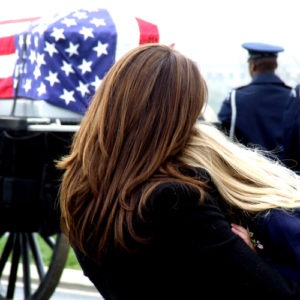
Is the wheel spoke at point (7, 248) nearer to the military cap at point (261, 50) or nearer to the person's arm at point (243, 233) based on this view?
the military cap at point (261, 50)

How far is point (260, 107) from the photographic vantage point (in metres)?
5.90

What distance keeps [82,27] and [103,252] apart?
10.7 feet

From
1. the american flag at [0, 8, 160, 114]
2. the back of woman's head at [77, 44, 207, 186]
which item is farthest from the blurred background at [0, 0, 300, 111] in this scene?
the back of woman's head at [77, 44, 207, 186]

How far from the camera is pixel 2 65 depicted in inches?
218

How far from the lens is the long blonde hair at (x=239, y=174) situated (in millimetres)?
2109

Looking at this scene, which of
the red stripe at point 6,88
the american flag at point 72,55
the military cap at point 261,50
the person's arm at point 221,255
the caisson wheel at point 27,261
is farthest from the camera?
the military cap at point 261,50

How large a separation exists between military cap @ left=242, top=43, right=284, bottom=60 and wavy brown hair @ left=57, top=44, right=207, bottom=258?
391 centimetres

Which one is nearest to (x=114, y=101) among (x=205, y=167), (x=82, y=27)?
(x=205, y=167)

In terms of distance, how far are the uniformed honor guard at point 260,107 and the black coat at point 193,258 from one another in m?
3.67

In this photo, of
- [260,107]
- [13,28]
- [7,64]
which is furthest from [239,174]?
[260,107]

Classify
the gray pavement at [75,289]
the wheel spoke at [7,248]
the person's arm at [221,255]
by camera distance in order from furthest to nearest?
1. the gray pavement at [75,289]
2. the wheel spoke at [7,248]
3. the person's arm at [221,255]

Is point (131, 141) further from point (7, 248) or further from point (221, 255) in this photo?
point (7, 248)

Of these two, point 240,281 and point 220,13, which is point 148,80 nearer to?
point 240,281

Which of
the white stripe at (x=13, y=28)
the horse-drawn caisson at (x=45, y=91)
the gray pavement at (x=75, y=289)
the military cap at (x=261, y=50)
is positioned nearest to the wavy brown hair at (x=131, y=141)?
the horse-drawn caisson at (x=45, y=91)
